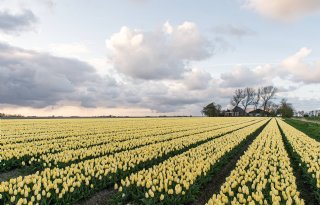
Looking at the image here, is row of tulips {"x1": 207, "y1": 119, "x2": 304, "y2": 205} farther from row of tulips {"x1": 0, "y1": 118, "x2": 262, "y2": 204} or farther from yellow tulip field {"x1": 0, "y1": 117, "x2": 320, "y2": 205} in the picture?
row of tulips {"x1": 0, "y1": 118, "x2": 262, "y2": 204}

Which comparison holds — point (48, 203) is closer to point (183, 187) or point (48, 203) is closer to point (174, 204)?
point (174, 204)

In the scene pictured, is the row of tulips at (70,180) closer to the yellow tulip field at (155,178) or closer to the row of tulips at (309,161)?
the yellow tulip field at (155,178)

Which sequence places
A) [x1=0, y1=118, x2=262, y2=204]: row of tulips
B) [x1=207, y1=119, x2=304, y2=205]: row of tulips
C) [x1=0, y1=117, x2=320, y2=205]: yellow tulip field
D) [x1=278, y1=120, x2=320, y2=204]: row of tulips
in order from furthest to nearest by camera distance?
[x1=278, y1=120, x2=320, y2=204]: row of tulips
[x1=0, y1=117, x2=320, y2=205]: yellow tulip field
[x1=0, y1=118, x2=262, y2=204]: row of tulips
[x1=207, y1=119, x2=304, y2=205]: row of tulips

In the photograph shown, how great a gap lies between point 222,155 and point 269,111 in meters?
115

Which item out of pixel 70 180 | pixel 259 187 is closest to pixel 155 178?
pixel 70 180

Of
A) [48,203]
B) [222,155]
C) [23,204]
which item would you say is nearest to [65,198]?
[48,203]

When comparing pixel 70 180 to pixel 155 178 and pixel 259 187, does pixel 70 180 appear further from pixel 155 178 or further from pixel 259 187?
pixel 259 187

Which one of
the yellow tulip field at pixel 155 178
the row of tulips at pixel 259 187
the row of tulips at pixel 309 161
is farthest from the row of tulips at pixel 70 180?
the row of tulips at pixel 309 161

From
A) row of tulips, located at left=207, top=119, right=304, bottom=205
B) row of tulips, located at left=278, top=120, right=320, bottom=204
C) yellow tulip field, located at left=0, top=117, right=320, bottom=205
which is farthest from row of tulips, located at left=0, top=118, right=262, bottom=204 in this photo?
row of tulips, located at left=278, top=120, right=320, bottom=204

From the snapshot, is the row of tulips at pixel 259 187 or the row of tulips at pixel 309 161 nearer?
the row of tulips at pixel 259 187

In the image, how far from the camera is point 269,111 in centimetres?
12138

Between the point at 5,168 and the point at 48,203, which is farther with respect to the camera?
the point at 5,168

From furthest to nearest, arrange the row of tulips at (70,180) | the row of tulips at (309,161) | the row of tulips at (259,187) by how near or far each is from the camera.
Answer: the row of tulips at (309,161), the row of tulips at (70,180), the row of tulips at (259,187)

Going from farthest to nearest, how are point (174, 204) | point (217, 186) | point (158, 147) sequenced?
point (158, 147) → point (217, 186) → point (174, 204)
